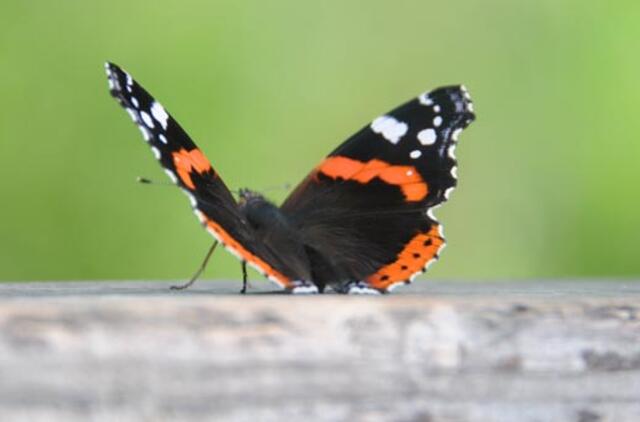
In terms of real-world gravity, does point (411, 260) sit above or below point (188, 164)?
below

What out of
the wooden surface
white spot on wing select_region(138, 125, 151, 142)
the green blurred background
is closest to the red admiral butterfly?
white spot on wing select_region(138, 125, 151, 142)

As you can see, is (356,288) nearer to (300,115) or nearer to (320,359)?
(320,359)

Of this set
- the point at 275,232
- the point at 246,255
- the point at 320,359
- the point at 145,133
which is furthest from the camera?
the point at 275,232

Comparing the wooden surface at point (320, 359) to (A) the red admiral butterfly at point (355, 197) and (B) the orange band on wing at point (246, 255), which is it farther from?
(A) the red admiral butterfly at point (355, 197)

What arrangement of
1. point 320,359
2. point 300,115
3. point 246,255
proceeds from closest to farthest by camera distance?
point 320,359 → point 246,255 → point 300,115

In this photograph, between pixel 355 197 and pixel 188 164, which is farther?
pixel 355 197

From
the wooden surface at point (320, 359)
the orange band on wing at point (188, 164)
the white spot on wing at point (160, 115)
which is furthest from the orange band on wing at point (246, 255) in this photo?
the wooden surface at point (320, 359)

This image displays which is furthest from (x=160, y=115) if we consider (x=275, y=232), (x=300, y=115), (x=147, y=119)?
(x=300, y=115)
